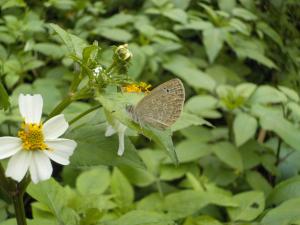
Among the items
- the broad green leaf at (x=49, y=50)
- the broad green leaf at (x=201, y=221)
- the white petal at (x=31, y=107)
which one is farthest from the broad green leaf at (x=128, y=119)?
the broad green leaf at (x=49, y=50)

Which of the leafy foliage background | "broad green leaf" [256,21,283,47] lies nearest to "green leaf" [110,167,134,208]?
the leafy foliage background

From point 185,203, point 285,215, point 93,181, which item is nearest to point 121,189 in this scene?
point 93,181

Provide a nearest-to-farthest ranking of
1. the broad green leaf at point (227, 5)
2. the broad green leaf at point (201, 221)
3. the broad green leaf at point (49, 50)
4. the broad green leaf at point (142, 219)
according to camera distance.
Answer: the broad green leaf at point (142, 219) → the broad green leaf at point (201, 221) → the broad green leaf at point (49, 50) → the broad green leaf at point (227, 5)

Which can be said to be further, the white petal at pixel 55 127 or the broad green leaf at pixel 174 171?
the broad green leaf at pixel 174 171

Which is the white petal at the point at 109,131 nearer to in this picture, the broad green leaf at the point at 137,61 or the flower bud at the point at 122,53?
the flower bud at the point at 122,53

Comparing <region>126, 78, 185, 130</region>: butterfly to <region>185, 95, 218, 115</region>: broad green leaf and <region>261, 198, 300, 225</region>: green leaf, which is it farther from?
<region>185, 95, 218, 115</region>: broad green leaf

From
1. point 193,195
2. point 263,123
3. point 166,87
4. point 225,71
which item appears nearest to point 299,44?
point 225,71

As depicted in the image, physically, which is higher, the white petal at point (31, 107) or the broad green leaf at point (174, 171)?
the white petal at point (31, 107)
